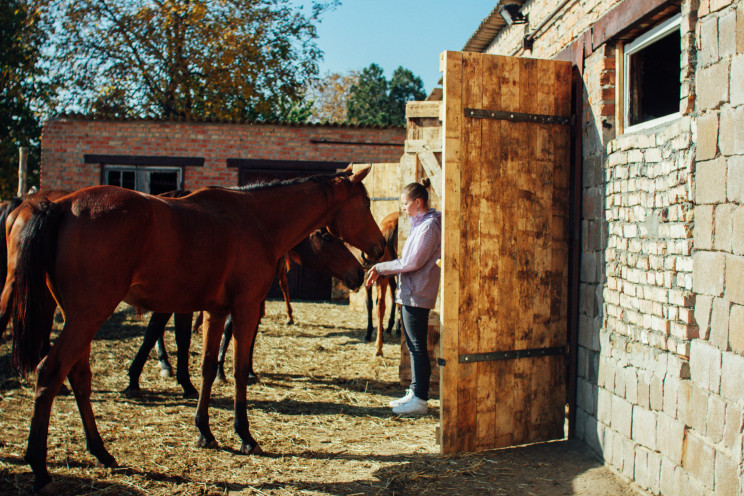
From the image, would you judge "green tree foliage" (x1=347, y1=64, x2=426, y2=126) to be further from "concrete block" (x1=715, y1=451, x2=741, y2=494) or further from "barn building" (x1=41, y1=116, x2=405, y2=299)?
"concrete block" (x1=715, y1=451, x2=741, y2=494)

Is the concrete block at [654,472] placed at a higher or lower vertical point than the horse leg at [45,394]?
lower

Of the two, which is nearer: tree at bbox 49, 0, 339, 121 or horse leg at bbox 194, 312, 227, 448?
horse leg at bbox 194, 312, 227, 448

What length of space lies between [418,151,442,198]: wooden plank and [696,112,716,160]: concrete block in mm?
2709

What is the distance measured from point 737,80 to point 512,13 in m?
4.84

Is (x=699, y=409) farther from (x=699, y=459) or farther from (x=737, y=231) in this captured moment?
(x=737, y=231)

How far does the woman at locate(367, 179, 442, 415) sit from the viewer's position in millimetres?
4852

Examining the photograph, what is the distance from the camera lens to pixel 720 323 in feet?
9.45

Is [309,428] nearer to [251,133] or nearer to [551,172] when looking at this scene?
[551,172]

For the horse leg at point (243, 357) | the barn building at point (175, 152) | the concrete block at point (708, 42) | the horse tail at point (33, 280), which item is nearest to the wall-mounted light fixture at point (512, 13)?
the concrete block at point (708, 42)

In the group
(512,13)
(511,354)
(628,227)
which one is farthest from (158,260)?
(512,13)

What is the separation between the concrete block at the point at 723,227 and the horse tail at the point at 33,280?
11.8ft

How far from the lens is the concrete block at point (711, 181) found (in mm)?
2877

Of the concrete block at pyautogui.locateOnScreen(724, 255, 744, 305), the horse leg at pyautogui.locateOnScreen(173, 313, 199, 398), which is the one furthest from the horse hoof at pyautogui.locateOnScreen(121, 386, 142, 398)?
the concrete block at pyautogui.locateOnScreen(724, 255, 744, 305)

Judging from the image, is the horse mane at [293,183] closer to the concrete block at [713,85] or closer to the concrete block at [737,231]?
the concrete block at [713,85]
